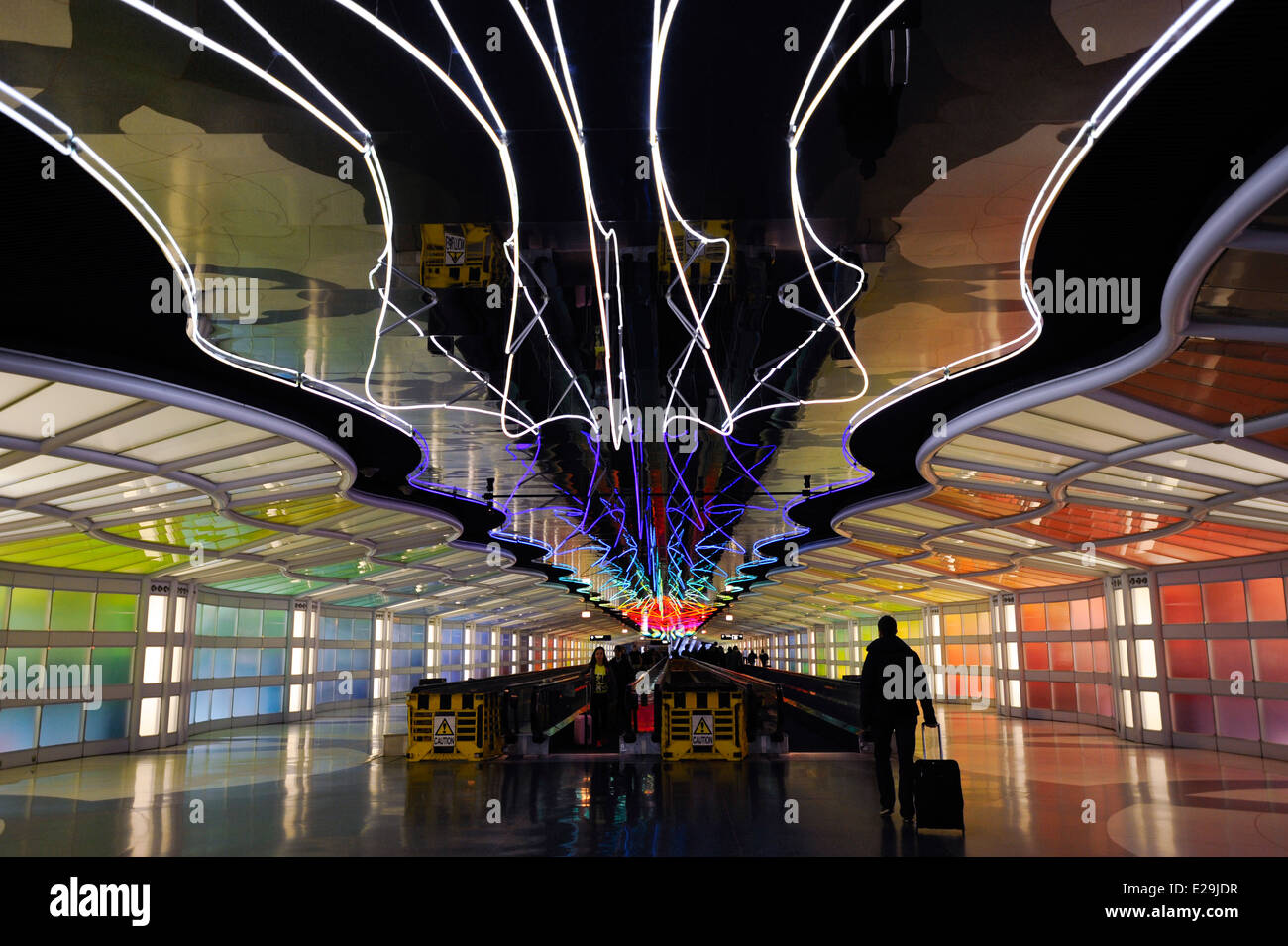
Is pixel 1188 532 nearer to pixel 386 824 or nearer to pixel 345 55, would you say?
pixel 386 824

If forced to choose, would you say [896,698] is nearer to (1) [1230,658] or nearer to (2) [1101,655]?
(1) [1230,658]

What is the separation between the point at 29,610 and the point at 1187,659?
85.0 ft

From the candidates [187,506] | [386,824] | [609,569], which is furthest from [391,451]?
[609,569]

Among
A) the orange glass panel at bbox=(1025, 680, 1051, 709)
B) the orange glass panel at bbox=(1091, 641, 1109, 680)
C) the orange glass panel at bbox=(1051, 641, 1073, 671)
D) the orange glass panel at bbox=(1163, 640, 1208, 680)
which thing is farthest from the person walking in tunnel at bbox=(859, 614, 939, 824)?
the orange glass panel at bbox=(1025, 680, 1051, 709)

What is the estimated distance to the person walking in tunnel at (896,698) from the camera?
9.30 m

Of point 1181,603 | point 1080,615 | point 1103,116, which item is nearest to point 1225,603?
point 1181,603

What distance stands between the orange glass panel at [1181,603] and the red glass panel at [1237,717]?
75.0 inches

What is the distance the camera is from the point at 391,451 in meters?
21.3

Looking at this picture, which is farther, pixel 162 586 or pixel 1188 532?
pixel 162 586

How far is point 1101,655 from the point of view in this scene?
26500 mm
